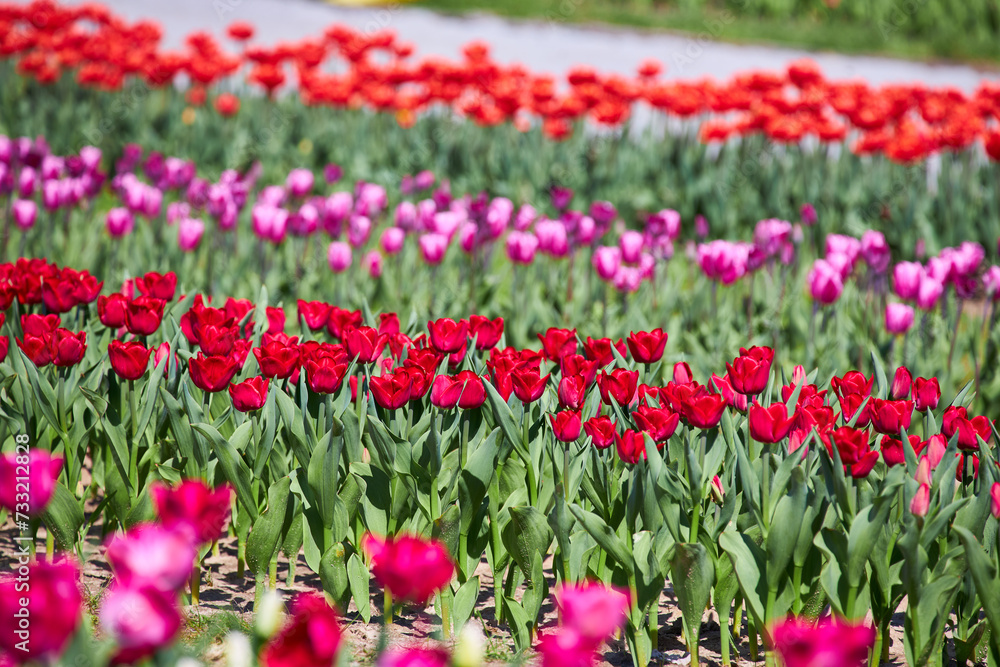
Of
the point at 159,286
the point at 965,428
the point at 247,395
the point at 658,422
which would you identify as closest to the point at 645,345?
the point at 658,422

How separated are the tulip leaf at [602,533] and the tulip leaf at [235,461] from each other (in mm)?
776

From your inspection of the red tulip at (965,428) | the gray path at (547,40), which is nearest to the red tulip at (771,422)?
the red tulip at (965,428)

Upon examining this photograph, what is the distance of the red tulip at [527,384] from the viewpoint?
81.9 inches

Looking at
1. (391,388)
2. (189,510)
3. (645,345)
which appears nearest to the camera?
(189,510)

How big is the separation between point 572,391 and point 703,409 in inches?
11.5

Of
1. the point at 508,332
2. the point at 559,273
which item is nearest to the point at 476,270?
the point at 559,273

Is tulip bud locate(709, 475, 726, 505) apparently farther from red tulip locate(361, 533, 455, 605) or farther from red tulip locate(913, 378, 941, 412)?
red tulip locate(361, 533, 455, 605)

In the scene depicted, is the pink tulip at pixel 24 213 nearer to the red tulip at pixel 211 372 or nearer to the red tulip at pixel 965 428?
the red tulip at pixel 211 372

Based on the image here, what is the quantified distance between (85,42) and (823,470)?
7125 mm

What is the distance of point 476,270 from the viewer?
428 centimetres

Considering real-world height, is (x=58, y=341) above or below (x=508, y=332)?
above

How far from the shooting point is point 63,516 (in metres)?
2.20

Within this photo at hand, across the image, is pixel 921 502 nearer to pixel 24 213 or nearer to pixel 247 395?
pixel 247 395

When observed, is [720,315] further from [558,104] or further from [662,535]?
[558,104]
